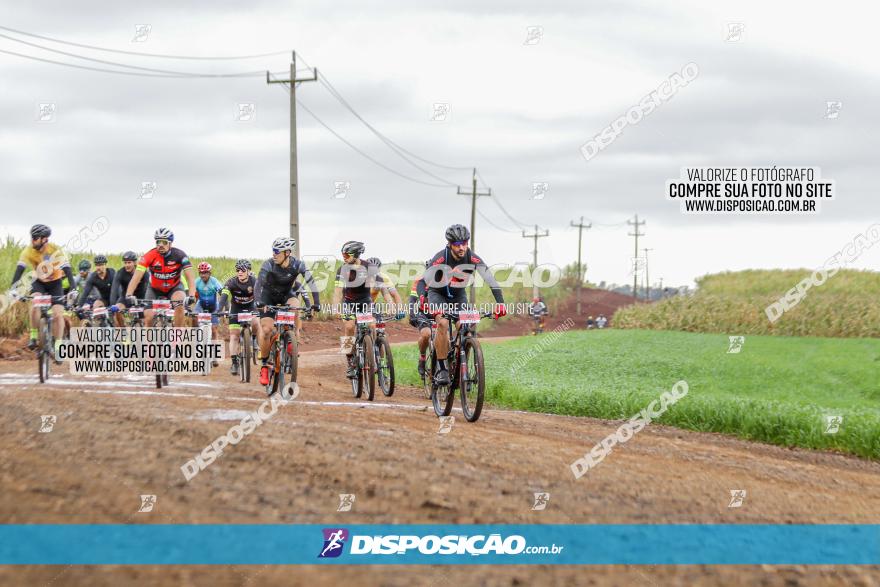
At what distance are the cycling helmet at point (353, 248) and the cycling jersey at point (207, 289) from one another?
5586 millimetres

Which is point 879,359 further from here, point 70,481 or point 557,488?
point 70,481

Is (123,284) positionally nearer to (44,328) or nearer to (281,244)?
(44,328)

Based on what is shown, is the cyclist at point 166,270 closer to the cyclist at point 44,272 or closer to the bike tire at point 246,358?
the cyclist at point 44,272

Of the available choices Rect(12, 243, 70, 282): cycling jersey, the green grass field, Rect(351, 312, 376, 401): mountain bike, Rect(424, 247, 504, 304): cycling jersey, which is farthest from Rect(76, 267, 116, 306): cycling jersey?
Rect(424, 247, 504, 304): cycling jersey

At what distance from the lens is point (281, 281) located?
1213 cm

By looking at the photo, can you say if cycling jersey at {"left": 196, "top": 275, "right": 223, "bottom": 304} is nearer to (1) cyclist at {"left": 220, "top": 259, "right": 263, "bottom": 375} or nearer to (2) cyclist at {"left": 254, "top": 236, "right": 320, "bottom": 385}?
(1) cyclist at {"left": 220, "top": 259, "right": 263, "bottom": 375}

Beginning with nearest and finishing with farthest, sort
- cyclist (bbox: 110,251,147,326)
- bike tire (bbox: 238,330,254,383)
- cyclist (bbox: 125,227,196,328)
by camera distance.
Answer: cyclist (bbox: 125,227,196,328)
cyclist (bbox: 110,251,147,326)
bike tire (bbox: 238,330,254,383)

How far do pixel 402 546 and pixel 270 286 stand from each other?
810 cm

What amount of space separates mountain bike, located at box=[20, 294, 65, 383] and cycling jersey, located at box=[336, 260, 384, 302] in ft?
17.0

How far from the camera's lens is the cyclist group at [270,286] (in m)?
10.6

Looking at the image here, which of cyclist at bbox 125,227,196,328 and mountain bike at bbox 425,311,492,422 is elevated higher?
cyclist at bbox 125,227,196,328

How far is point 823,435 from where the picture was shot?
11.0 m

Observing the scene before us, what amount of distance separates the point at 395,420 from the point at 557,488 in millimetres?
4066

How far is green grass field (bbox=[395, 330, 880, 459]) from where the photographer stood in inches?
457
